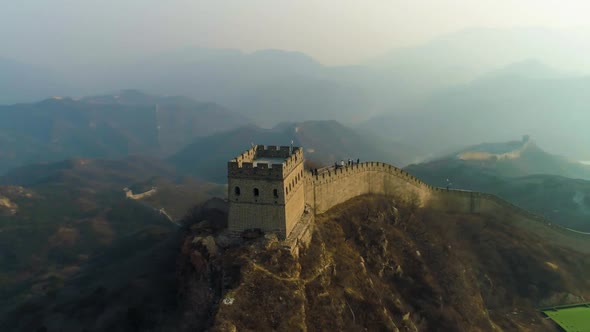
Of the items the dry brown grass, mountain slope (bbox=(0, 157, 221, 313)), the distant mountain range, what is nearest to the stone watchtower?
the dry brown grass

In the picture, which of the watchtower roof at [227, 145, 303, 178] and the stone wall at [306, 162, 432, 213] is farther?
the stone wall at [306, 162, 432, 213]

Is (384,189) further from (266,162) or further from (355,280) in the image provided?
(266,162)

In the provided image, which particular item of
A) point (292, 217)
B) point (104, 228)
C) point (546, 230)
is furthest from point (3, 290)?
point (546, 230)

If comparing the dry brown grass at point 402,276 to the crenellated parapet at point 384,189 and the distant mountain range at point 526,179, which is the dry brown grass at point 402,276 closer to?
the crenellated parapet at point 384,189

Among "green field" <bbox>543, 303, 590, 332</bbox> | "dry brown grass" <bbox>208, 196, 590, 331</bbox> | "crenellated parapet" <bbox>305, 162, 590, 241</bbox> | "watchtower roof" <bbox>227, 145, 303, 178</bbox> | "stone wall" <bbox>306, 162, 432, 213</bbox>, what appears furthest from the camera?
"green field" <bbox>543, 303, 590, 332</bbox>

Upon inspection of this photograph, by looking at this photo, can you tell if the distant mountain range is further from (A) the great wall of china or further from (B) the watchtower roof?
(B) the watchtower roof

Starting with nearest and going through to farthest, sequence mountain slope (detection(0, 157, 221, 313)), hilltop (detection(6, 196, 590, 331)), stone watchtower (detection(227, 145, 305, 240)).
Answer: hilltop (detection(6, 196, 590, 331)), stone watchtower (detection(227, 145, 305, 240)), mountain slope (detection(0, 157, 221, 313))
